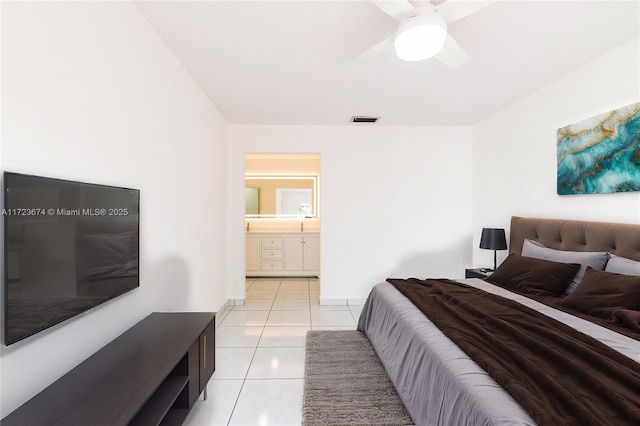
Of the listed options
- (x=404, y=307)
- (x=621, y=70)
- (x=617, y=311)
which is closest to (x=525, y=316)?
(x=617, y=311)

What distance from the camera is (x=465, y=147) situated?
4.57 meters

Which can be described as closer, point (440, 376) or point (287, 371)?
point (440, 376)

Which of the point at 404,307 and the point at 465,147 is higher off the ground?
the point at 465,147

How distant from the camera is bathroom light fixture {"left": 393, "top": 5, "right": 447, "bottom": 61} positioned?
5.44 feet

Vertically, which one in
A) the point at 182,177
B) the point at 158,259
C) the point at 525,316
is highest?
the point at 182,177

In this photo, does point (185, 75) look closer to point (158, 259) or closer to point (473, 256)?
point (158, 259)

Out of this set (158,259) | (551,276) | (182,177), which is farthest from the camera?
(182,177)

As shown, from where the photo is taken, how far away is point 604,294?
6.73 ft

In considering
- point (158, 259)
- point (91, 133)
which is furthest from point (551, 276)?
point (91, 133)

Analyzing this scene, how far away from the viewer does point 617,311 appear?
1.89 metres

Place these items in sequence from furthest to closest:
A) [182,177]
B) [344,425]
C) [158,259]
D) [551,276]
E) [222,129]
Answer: [222,129]
[182,177]
[551,276]
[158,259]
[344,425]

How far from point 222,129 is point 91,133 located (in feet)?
8.55

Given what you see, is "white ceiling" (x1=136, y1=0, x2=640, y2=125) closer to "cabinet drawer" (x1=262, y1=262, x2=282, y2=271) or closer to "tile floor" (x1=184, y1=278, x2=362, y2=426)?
"tile floor" (x1=184, y1=278, x2=362, y2=426)

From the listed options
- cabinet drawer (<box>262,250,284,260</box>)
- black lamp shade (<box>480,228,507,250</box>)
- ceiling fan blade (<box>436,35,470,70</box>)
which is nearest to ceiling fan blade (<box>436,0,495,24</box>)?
ceiling fan blade (<box>436,35,470,70</box>)
